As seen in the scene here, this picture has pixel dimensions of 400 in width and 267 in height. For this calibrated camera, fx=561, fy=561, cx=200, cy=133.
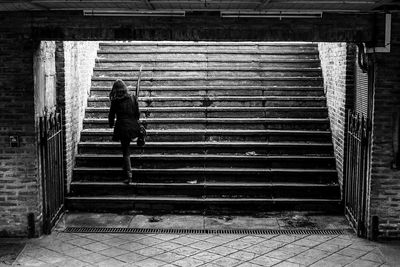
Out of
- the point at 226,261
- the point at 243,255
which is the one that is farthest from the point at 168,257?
the point at 243,255

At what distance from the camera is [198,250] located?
7.65 metres

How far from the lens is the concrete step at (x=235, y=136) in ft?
34.6

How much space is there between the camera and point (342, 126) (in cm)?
959

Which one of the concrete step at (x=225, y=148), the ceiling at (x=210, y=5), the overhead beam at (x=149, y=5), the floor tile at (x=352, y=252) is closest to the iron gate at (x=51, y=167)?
the concrete step at (x=225, y=148)

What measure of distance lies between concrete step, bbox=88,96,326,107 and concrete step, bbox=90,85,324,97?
0.18 m

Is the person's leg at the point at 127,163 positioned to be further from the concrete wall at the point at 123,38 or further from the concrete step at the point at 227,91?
the concrete step at the point at 227,91

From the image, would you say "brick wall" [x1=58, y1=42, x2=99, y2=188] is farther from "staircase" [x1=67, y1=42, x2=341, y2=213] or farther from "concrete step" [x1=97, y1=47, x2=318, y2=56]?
"concrete step" [x1=97, y1=47, x2=318, y2=56]

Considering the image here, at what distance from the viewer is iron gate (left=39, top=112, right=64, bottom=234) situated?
8227 mm

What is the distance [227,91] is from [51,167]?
4258 mm

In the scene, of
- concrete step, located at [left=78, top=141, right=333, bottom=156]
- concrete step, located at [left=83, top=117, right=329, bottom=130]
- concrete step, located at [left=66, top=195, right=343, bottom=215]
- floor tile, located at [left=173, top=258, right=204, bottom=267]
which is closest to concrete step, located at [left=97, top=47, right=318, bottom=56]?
concrete step, located at [left=83, top=117, right=329, bottom=130]

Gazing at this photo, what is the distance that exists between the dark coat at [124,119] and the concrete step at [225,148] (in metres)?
1.02

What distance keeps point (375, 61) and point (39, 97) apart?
4768 millimetres

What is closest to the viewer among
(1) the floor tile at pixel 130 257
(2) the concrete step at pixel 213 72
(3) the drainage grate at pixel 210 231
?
(1) the floor tile at pixel 130 257

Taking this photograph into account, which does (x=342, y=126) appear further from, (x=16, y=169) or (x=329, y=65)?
(x=16, y=169)
